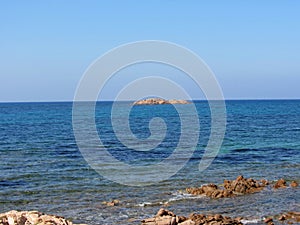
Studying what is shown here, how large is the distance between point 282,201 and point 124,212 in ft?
28.5

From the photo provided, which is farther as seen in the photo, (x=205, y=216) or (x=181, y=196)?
(x=181, y=196)

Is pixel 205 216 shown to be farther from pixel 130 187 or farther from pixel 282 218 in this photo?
pixel 130 187

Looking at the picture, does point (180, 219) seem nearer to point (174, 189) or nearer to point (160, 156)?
point (174, 189)

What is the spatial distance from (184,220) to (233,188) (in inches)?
351

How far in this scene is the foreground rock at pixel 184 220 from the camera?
17859 mm

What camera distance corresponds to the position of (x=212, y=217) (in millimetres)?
19344

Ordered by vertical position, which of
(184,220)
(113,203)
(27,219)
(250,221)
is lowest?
(250,221)

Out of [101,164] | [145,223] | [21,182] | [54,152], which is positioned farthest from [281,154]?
[145,223]

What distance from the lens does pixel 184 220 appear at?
1844cm

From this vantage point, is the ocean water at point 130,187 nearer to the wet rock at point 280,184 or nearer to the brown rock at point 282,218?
the wet rock at point 280,184

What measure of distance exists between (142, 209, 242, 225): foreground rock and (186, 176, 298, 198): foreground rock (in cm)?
569

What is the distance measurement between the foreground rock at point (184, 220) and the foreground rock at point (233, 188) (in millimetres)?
5692

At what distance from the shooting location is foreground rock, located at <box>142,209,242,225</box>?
17.9 m

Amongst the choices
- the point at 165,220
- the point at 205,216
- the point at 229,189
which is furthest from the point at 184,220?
the point at 229,189
